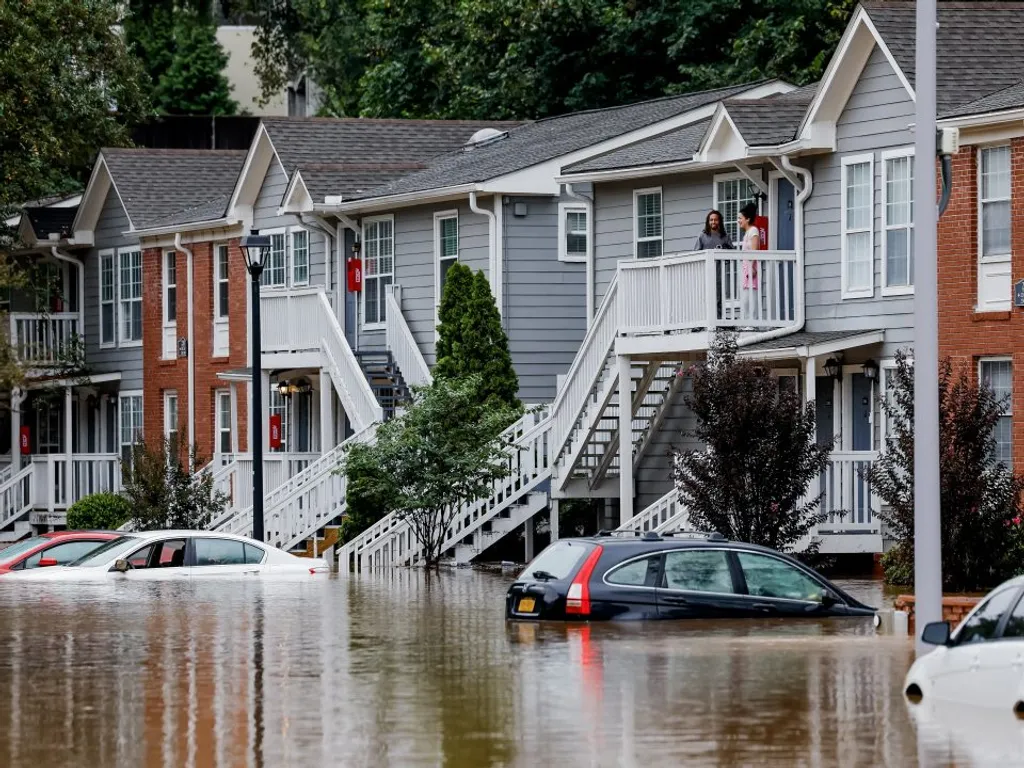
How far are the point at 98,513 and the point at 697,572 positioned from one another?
2661 cm

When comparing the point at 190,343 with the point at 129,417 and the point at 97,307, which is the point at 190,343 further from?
the point at 97,307

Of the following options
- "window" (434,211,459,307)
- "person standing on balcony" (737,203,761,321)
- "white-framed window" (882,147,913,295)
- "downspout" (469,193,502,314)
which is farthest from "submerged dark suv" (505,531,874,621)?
"window" (434,211,459,307)

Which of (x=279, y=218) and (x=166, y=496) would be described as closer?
(x=166, y=496)

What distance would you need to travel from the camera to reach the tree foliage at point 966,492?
2609cm

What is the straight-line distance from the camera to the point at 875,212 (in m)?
33.4

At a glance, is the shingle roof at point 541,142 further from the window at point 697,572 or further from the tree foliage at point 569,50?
the window at point 697,572

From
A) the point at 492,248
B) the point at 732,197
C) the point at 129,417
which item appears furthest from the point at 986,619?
the point at 129,417

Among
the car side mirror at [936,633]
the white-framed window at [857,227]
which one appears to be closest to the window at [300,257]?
the white-framed window at [857,227]

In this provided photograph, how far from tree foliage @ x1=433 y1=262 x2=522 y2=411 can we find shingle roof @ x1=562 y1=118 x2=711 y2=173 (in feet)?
8.53

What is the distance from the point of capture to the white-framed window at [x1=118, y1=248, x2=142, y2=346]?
172 ft

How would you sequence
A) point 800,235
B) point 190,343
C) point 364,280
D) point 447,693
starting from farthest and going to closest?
point 190,343 < point 364,280 < point 800,235 < point 447,693

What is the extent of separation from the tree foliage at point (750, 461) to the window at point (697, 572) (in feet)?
16.7

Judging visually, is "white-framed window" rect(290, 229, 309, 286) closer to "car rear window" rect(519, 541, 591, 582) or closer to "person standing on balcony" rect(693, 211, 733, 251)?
"person standing on balcony" rect(693, 211, 733, 251)

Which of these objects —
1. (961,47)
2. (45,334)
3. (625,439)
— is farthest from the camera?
(45,334)
